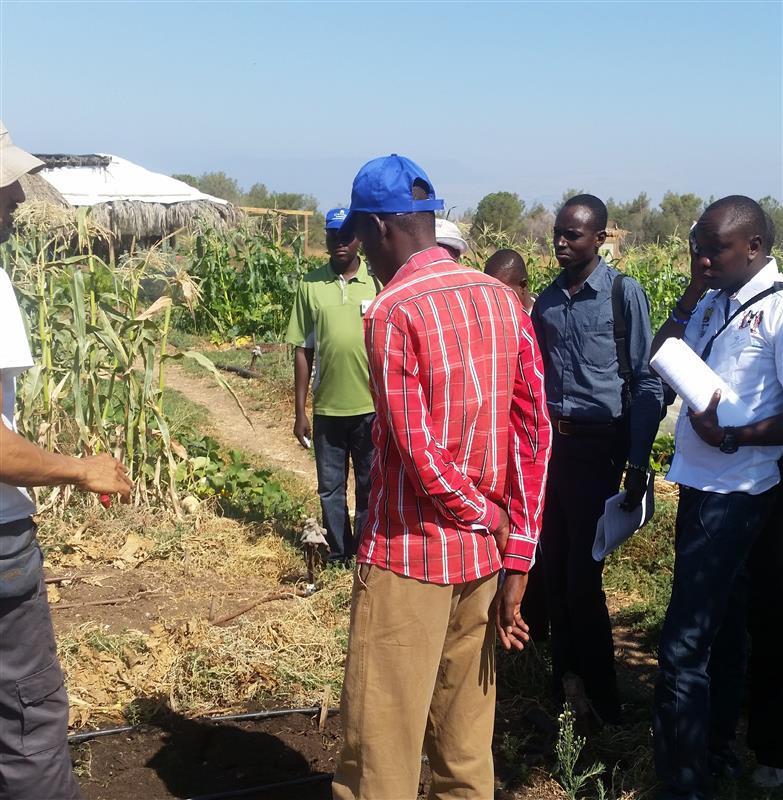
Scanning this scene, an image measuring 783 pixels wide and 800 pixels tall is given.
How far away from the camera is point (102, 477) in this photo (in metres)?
2.64

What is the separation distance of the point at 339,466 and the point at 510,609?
9.01 feet

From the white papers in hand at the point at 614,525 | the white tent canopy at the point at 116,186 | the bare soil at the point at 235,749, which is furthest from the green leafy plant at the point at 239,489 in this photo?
the white tent canopy at the point at 116,186

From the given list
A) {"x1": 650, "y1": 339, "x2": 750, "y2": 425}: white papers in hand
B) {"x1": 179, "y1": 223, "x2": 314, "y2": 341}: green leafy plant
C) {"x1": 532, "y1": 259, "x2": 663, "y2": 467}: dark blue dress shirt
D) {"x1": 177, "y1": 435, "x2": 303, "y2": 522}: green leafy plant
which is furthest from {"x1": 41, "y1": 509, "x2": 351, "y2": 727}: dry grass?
{"x1": 179, "y1": 223, "x2": 314, "y2": 341}: green leafy plant

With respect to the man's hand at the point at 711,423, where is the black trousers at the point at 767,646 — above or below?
below

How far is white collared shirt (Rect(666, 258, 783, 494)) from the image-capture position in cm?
296

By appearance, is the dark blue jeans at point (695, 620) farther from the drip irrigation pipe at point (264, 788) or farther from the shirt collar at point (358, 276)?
the shirt collar at point (358, 276)

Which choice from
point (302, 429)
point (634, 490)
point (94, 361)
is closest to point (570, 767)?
point (634, 490)

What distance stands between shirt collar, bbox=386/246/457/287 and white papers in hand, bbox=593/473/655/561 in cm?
148

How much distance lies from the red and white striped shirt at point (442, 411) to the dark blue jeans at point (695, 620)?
0.76 m

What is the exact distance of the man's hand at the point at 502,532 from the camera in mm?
2538

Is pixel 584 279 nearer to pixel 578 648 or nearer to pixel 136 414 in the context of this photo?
pixel 578 648

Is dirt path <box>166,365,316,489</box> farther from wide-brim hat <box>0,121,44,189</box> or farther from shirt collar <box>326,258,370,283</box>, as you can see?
wide-brim hat <box>0,121,44,189</box>

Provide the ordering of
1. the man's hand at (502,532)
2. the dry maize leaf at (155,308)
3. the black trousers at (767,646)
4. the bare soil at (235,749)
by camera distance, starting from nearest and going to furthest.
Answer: the man's hand at (502,532), the black trousers at (767,646), the bare soil at (235,749), the dry maize leaf at (155,308)

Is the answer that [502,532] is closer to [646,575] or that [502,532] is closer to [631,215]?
[646,575]
